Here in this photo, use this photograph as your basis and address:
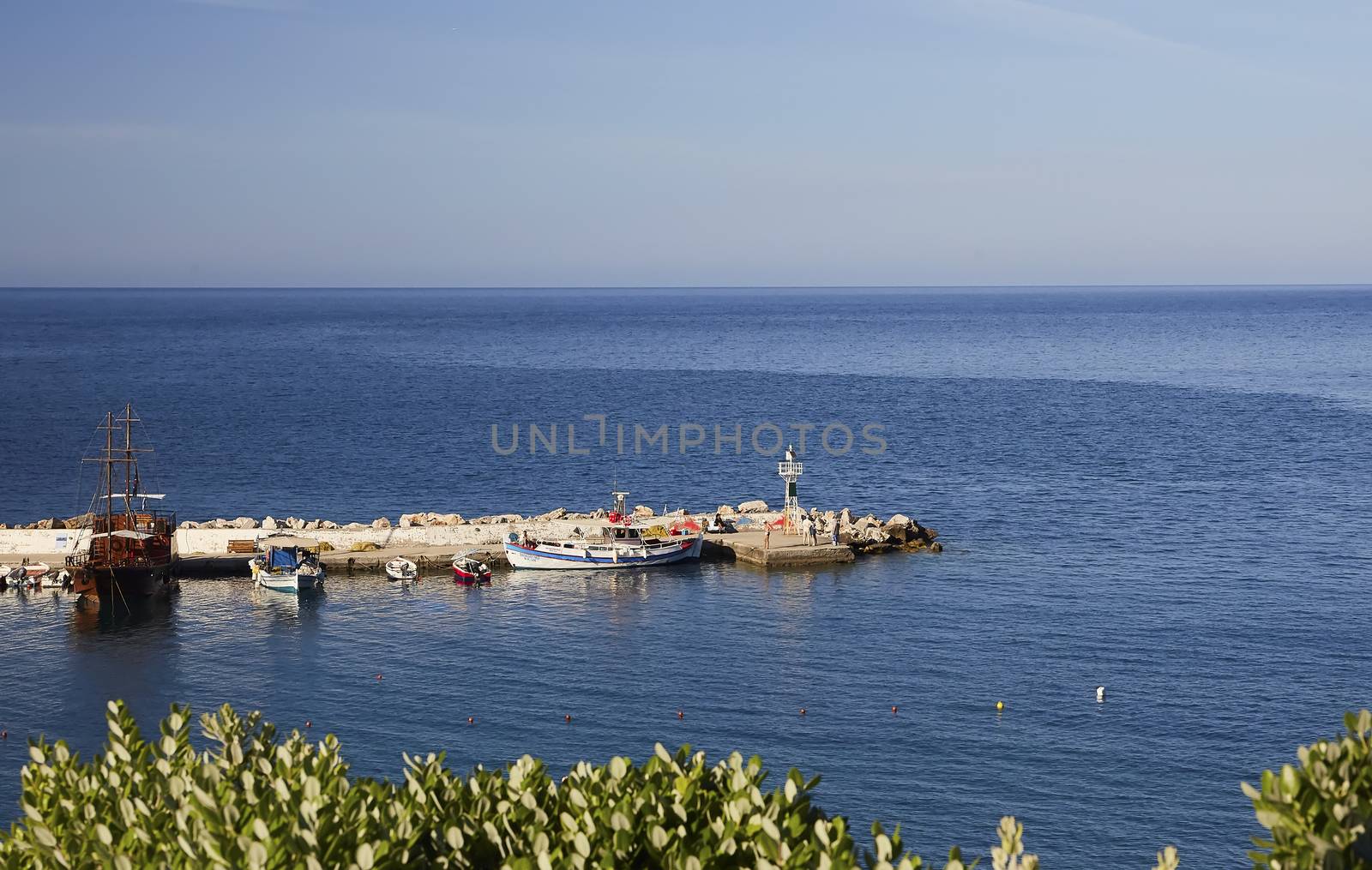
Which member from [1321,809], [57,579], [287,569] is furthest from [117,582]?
[1321,809]

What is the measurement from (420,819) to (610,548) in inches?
2190

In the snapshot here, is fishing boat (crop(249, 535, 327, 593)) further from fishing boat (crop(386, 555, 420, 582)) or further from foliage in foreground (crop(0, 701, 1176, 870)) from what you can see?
foliage in foreground (crop(0, 701, 1176, 870))

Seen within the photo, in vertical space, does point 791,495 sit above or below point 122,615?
above

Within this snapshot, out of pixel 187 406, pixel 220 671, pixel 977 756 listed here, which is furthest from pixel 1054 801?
pixel 187 406

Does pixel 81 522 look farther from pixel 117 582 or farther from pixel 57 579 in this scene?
pixel 117 582

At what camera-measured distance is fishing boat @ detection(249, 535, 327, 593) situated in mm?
67188

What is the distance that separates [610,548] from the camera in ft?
243

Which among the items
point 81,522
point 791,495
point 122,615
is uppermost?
point 791,495

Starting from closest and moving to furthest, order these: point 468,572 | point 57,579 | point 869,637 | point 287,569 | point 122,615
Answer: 1. point 869,637
2. point 122,615
3. point 57,579
4. point 287,569
5. point 468,572

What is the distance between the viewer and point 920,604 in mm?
65062

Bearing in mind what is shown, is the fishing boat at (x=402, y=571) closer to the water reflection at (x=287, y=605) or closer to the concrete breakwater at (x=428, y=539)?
the concrete breakwater at (x=428, y=539)

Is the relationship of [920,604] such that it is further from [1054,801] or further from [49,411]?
[49,411]

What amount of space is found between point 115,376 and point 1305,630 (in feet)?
552

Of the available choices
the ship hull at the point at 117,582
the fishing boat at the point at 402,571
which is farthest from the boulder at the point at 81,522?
the fishing boat at the point at 402,571
